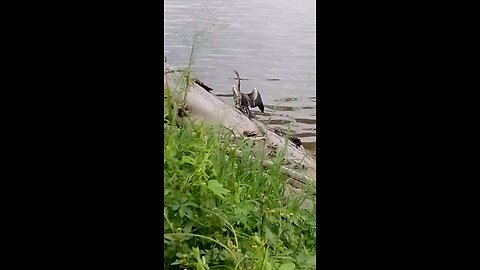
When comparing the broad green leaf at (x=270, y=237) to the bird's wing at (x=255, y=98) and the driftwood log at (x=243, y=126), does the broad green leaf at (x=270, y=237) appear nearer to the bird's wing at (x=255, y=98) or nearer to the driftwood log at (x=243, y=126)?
the driftwood log at (x=243, y=126)

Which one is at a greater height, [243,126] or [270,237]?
[243,126]

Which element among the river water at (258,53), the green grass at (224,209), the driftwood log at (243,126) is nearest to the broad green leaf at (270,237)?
the green grass at (224,209)

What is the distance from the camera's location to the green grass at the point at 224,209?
1361 millimetres

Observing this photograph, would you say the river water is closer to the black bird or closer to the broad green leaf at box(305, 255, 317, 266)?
the black bird

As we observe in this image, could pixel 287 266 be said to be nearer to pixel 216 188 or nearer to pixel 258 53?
pixel 216 188

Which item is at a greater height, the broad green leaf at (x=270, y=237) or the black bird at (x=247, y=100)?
the black bird at (x=247, y=100)

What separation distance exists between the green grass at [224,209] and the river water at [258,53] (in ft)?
0.30

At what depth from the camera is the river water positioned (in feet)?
4.55

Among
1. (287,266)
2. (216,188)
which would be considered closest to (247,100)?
(216,188)

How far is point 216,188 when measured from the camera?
1.38 metres

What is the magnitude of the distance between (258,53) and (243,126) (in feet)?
0.53

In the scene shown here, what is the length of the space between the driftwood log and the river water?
0.02 meters
